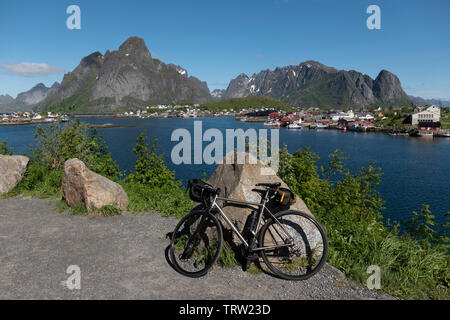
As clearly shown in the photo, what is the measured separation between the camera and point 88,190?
370 inches

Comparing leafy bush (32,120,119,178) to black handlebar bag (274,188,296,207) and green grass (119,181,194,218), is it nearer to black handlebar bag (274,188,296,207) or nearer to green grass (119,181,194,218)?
green grass (119,181,194,218)

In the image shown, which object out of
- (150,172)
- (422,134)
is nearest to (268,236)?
(150,172)

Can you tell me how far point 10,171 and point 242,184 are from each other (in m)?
11.3

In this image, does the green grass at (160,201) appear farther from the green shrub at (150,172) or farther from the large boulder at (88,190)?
the green shrub at (150,172)

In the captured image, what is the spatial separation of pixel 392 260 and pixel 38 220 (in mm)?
10189

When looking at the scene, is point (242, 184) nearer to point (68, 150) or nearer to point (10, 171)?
point (10, 171)

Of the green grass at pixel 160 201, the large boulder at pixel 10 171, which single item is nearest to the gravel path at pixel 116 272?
the green grass at pixel 160 201

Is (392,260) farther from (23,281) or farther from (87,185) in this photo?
(87,185)

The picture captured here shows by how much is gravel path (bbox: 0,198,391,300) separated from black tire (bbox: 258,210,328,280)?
354mm

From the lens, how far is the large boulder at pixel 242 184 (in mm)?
6188

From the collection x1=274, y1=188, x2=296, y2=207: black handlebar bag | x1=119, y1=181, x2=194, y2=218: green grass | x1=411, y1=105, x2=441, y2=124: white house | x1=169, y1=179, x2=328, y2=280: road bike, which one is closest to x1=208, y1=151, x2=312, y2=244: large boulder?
x1=169, y1=179, x2=328, y2=280: road bike

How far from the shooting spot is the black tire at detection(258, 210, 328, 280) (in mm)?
5816
